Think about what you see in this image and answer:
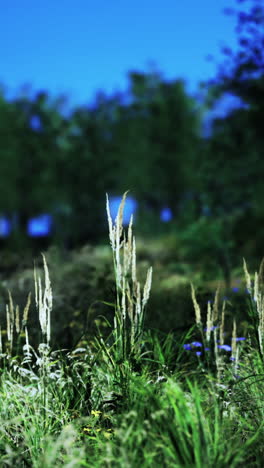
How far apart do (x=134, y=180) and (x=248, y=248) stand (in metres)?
17.9

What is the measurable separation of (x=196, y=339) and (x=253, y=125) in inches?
371

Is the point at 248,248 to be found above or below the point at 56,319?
above

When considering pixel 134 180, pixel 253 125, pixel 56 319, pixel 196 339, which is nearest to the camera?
pixel 196 339

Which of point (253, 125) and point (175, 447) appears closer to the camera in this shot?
point (175, 447)

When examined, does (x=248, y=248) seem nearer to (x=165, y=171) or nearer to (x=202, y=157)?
(x=202, y=157)

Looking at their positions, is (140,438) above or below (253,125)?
below

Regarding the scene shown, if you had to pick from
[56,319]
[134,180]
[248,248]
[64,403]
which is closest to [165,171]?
[134,180]

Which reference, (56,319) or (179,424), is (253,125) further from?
(179,424)

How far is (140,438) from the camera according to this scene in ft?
11.1

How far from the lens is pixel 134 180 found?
36.7 m

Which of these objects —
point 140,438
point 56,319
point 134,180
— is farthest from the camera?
point 134,180

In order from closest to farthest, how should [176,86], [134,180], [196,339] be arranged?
[196,339], [134,180], [176,86]

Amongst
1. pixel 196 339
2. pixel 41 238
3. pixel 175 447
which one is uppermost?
pixel 41 238

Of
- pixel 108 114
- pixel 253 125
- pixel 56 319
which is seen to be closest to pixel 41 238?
pixel 108 114
